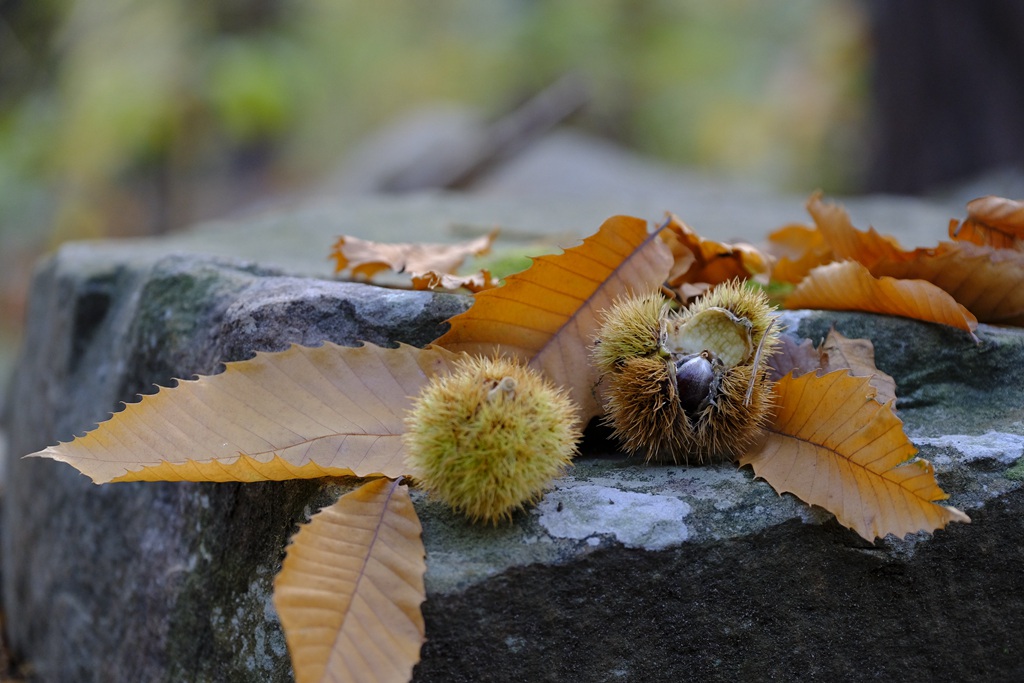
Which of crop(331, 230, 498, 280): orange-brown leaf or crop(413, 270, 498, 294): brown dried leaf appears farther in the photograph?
crop(331, 230, 498, 280): orange-brown leaf

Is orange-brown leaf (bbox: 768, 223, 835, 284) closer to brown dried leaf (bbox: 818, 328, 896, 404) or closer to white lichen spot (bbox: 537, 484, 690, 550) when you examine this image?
brown dried leaf (bbox: 818, 328, 896, 404)

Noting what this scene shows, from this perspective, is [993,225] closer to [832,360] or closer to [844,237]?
[844,237]

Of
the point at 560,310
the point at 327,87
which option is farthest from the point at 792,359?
the point at 327,87

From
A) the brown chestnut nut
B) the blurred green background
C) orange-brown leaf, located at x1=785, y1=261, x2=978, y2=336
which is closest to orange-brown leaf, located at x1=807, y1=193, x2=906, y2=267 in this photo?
orange-brown leaf, located at x1=785, y1=261, x2=978, y2=336

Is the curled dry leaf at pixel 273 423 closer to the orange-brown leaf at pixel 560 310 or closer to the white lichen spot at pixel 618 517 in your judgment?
the orange-brown leaf at pixel 560 310

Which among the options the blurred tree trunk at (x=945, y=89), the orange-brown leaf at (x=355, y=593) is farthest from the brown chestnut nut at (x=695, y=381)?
the blurred tree trunk at (x=945, y=89)

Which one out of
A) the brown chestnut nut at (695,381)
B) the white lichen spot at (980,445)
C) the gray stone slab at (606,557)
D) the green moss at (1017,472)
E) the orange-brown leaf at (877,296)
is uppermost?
the orange-brown leaf at (877,296)

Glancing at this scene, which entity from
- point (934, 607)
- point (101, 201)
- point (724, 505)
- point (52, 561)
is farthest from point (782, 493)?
point (101, 201)
